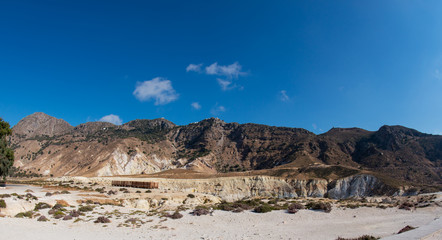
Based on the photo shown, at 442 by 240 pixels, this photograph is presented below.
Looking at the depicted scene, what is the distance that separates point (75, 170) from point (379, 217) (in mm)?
115058

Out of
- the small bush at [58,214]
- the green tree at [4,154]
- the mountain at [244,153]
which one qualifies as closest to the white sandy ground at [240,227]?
the small bush at [58,214]

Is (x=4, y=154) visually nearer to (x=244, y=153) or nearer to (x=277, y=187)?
(x=277, y=187)

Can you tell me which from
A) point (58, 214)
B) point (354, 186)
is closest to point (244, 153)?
point (354, 186)

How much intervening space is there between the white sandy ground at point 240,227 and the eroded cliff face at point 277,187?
42.9 meters

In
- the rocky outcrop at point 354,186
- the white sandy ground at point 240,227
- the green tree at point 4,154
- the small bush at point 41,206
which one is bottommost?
the rocky outcrop at point 354,186

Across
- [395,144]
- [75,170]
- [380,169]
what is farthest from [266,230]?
[395,144]

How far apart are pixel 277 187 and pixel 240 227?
52.8 meters

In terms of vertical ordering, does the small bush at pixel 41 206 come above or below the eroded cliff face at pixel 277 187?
→ above

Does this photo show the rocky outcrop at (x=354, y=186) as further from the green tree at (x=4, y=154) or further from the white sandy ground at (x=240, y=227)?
the green tree at (x=4, y=154)

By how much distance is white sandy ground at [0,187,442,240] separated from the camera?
41.5ft

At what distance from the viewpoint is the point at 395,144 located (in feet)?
378

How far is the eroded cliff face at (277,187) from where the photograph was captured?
196ft

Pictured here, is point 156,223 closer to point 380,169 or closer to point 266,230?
point 266,230

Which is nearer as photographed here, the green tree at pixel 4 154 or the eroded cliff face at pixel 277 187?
the green tree at pixel 4 154
